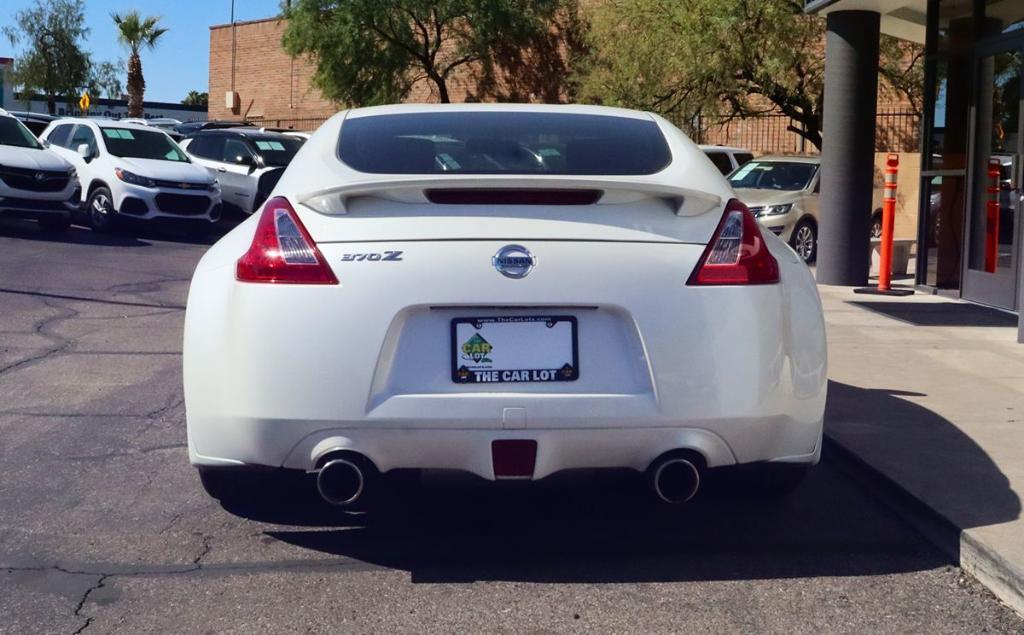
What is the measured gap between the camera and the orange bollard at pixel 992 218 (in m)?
12.2

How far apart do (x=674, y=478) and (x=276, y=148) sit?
1850 cm

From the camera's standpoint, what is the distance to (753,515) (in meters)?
5.22

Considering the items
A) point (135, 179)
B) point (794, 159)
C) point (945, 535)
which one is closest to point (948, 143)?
point (794, 159)

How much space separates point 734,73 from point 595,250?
2082cm

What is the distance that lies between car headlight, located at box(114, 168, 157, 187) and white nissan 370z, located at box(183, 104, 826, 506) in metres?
14.6

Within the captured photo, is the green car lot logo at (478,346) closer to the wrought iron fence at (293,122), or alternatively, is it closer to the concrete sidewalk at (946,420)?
the concrete sidewalk at (946,420)

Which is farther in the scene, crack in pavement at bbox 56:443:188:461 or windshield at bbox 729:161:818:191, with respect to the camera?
windshield at bbox 729:161:818:191

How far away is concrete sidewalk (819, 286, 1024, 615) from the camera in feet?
15.6

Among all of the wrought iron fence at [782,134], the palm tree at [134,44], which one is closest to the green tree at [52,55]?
the palm tree at [134,44]

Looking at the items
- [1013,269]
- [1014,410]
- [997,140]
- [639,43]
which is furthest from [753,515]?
[639,43]

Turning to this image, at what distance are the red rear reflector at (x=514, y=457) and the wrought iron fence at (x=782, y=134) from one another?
1079 inches

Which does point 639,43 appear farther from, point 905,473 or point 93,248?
point 905,473

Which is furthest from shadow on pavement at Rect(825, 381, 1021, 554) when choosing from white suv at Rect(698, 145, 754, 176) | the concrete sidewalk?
white suv at Rect(698, 145, 754, 176)

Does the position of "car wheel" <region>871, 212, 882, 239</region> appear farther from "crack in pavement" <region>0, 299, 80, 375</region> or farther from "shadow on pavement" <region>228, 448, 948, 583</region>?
"shadow on pavement" <region>228, 448, 948, 583</region>
